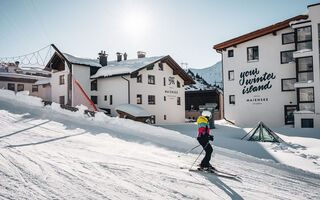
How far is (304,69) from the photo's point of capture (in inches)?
679

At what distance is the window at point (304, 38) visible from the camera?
56.2 ft

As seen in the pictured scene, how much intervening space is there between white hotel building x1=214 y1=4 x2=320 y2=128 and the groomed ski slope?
11.8 metres

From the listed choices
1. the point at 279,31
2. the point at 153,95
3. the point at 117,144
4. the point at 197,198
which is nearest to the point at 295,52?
the point at 279,31

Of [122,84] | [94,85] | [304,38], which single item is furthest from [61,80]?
[304,38]

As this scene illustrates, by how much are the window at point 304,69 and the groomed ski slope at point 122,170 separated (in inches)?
483

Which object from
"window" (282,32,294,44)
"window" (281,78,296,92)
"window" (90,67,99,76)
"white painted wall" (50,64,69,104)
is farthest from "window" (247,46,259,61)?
"white painted wall" (50,64,69,104)

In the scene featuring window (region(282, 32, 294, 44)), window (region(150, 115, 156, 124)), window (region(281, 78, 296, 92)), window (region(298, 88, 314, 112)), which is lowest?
window (region(150, 115, 156, 124))

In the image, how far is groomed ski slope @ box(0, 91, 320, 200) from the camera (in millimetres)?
4441

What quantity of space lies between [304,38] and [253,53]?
4147 millimetres

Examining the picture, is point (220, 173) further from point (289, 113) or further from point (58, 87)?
point (58, 87)

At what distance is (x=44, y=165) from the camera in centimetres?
567

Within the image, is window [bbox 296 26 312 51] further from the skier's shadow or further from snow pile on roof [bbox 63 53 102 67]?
snow pile on roof [bbox 63 53 102 67]

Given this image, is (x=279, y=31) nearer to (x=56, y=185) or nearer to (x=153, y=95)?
(x=153, y=95)

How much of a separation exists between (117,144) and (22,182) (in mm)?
4551
